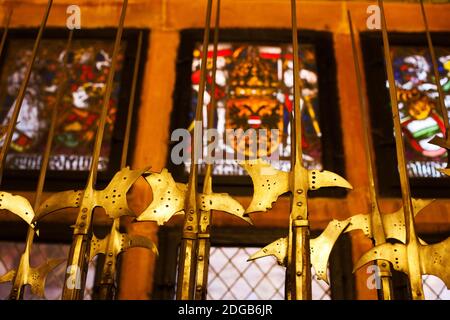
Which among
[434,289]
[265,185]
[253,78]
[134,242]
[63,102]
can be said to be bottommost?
[134,242]

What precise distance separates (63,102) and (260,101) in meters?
1.45

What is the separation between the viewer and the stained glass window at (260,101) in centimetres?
379

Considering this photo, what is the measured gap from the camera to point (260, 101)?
4031mm

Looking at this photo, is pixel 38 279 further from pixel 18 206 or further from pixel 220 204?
pixel 220 204

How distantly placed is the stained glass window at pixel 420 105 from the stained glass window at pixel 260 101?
62 cm

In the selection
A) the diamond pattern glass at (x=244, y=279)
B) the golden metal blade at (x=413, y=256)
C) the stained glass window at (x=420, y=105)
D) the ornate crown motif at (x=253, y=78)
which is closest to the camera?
the golden metal blade at (x=413, y=256)

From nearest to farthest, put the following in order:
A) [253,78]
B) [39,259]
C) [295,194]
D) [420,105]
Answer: [295,194]
[39,259]
[420,105]
[253,78]

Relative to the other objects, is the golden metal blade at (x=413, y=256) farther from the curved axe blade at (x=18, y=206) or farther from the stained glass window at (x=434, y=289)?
the stained glass window at (x=434, y=289)

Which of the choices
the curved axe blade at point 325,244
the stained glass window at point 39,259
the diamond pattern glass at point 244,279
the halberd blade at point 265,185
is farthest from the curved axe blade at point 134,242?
the stained glass window at point 39,259

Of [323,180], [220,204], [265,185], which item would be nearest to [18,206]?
[220,204]

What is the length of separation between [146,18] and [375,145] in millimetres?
2052

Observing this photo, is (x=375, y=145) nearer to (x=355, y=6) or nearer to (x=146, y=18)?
(x=355, y=6)

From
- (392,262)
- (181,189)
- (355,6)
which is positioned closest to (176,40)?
(355,6)

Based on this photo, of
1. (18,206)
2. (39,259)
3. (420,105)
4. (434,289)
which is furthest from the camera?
(420,105)
